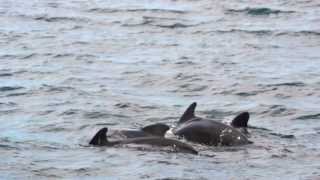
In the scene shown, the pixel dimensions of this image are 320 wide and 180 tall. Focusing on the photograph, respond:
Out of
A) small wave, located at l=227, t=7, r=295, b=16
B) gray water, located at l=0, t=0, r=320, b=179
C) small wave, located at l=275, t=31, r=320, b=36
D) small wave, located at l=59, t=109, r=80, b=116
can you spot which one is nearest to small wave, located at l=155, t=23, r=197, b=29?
gray water, located at l=0, t=0, r=320, b=179

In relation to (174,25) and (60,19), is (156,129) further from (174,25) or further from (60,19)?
(60,19)

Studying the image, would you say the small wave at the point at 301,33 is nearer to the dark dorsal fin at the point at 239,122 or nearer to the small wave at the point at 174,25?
the small wave at the point at 174,25

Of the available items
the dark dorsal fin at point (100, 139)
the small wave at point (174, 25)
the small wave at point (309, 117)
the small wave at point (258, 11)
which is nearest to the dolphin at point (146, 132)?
the dark dorsal fin at point (100, 139)

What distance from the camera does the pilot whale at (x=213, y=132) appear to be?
14938 mm

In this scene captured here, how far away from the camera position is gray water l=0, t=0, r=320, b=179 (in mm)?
13867

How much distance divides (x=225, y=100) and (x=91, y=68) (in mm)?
3906

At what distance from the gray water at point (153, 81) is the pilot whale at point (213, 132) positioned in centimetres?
23

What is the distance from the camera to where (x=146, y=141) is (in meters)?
14.5

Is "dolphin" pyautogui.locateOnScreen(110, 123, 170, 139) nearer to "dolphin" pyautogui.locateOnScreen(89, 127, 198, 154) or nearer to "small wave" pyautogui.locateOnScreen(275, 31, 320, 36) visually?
"dolphin" pyautogui.locateOnScreen(89, 127, 198, 154)

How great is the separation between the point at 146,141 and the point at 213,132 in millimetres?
1108

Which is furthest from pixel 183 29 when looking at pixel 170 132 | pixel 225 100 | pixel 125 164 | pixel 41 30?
pixel 125 164

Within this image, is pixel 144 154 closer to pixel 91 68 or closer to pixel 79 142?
pixel 79 142

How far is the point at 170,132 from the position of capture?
1547 centimetres

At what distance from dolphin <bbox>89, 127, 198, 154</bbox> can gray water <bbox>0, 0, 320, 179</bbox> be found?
0.16 m
